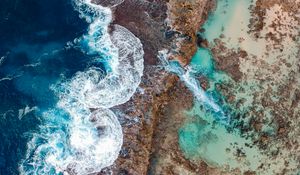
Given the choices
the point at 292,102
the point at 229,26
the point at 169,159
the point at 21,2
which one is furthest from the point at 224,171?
the point at 21,2

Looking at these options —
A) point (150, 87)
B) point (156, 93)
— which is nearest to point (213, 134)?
point (156, 93)

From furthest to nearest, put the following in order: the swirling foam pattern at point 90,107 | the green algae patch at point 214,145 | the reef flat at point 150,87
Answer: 1. the green algae patch at point 214,145
2. the reef flat at point 150,87
3. the swirling foam pattern at point 90,107

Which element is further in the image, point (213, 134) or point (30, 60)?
point (30, 60)

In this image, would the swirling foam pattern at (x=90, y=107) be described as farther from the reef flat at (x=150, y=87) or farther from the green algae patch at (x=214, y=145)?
the green algae patch at (x=214, y=145)

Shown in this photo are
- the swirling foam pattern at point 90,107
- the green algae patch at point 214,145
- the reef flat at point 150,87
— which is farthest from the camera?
the green algae patch at point 214,145

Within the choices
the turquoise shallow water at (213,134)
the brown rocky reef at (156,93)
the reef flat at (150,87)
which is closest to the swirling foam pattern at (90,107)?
the reef flat at (150,87)

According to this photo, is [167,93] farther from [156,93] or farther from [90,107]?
[90,107]

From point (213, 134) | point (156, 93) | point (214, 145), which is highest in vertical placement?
point (156, 93)
